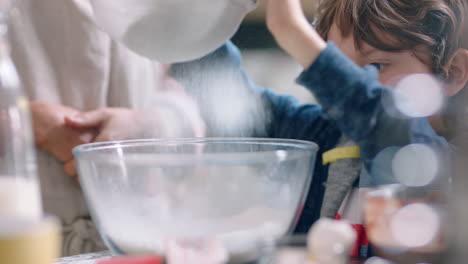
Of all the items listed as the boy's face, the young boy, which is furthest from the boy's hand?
the boy's face

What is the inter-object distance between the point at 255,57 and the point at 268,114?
0.34 ft

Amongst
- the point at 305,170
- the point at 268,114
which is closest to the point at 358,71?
the point at 305,170

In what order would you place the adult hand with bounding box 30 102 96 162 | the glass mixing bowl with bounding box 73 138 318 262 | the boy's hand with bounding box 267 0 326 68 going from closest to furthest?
the glass mixing bowl with bounding box 73 138 318 262 → the boy's hand with bounding box 267 0 326 68 → the adult hand with bounding box 30 102 96 162

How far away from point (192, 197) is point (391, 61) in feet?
1.16

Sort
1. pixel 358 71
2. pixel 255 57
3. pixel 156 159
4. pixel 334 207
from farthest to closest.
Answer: pixel 255 57, pixel 334 207, pixel 358 71, pixel 156 159

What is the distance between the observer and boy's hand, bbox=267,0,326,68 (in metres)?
0.49

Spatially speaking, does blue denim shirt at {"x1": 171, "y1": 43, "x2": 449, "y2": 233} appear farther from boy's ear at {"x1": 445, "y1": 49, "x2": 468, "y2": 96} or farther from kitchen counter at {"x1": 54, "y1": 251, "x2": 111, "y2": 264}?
kitchen counter at {"x1": 54, "y1": 251, "x2": 111, "y2": 264}

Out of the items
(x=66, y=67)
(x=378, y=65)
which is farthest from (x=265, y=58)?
(x=66, y=67)

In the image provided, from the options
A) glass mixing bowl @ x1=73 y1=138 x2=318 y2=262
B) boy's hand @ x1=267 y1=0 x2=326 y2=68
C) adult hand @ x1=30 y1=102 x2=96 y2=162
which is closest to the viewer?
glass mixing bowl @ x1=73 y1=138 x2=318 y2=262

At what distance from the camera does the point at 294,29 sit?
19.6 inches

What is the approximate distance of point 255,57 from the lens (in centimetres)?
71

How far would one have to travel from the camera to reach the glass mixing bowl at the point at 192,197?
343mm

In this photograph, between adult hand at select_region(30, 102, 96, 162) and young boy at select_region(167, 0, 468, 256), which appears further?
adult hand at select_region(30, 102, 96, 162)

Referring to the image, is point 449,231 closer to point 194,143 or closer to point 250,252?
point 250,252
